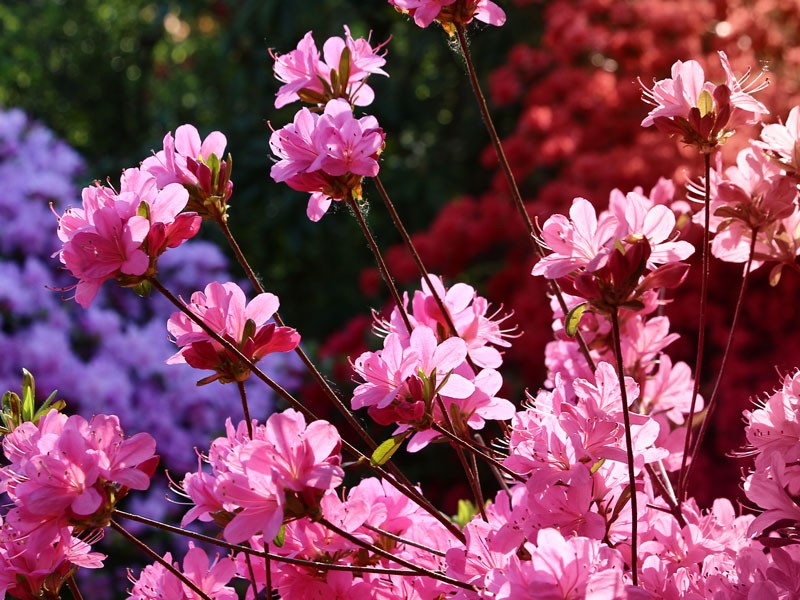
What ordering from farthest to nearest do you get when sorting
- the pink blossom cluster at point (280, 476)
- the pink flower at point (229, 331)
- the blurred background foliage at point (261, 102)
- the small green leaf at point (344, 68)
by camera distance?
the blurred background foliage at point (261, 102)
the small green leaf at point (344, 68)
the pink flower at point (229, 331)
the pink blossom cluster at point (280, 476)

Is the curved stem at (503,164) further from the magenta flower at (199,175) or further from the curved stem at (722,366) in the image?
the magenta flower at (199,175)

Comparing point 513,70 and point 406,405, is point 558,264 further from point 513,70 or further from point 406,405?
point 513,70

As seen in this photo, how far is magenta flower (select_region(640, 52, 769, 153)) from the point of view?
2.32 feet

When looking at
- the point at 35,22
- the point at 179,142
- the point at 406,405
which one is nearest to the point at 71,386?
the point at 179,142

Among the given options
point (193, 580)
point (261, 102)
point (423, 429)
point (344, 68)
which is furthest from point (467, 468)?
point (261, 102)

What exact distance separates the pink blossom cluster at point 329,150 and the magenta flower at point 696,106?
199 mm

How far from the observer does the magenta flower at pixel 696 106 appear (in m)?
0.71

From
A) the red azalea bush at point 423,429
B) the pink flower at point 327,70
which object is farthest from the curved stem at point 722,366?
the pink flower at point 327,70

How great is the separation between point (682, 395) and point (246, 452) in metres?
0.47

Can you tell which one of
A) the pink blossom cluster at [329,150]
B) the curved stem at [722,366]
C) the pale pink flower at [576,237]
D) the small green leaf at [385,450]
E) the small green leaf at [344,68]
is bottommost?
the curved stem at [722,366]

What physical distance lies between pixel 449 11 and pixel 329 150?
173mm

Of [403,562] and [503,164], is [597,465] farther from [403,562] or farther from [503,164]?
[503,164]

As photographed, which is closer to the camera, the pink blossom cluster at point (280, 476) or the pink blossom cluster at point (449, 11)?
the pink blossom cluster at point (280, 476)

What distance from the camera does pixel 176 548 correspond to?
7.43 feet
